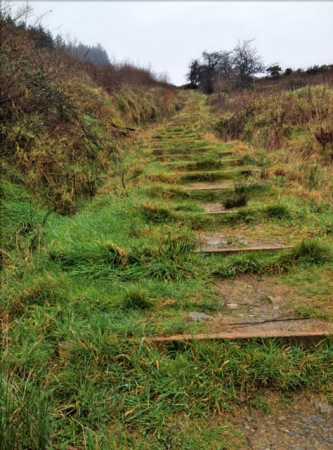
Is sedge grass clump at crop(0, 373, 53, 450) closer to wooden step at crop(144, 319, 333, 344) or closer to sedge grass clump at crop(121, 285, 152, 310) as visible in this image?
wooden step at crop(144, 319, 333, 344)

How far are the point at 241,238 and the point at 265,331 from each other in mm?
1531

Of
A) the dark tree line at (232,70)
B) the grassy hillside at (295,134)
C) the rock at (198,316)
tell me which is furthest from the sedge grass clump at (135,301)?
the dark tree line at (232,70)

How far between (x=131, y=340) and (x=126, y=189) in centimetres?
314

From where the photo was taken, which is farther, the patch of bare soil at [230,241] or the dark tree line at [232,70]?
the dark tree line at [232,70]

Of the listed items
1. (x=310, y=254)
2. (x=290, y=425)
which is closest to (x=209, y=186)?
(x=310, y=254)

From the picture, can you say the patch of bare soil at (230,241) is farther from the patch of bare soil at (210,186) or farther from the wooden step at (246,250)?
the patch of bare soil at (210,186)

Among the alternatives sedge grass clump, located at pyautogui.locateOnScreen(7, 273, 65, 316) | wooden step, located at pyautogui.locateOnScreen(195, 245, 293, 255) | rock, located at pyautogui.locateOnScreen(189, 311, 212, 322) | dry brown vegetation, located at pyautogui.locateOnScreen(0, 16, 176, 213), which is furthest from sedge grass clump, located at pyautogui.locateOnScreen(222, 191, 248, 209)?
sedge grass clump, located at pyautogui.locateOnScreen(7, 273, 65, 316)

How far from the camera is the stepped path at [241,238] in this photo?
86.7 inches

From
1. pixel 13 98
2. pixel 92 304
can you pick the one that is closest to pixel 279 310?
pixel 92 304

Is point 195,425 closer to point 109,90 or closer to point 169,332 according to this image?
point 169,332

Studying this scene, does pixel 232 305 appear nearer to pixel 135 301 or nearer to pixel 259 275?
pixel 259 275

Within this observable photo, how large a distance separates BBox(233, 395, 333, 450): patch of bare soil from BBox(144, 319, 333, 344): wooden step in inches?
14.6

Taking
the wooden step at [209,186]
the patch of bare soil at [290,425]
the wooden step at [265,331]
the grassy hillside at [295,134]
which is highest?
the grassy hillside at [295,134]

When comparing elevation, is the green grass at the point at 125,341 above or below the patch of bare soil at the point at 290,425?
above
